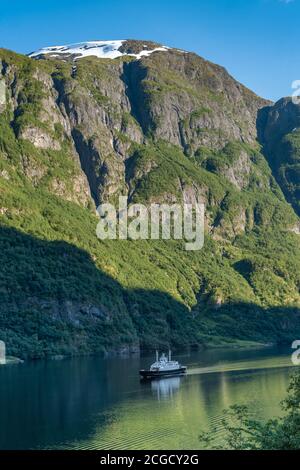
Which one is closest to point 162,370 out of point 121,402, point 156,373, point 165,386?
point 156,373

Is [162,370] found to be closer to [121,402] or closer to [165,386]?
[165,386]

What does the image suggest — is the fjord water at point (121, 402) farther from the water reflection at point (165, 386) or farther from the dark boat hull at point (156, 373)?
the dark boat hull at point (156, 373)

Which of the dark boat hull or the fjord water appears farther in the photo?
the dark boat hull

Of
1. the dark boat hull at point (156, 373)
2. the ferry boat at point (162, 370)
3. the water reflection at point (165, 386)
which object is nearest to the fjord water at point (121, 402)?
the water reflection at point (165, 386)


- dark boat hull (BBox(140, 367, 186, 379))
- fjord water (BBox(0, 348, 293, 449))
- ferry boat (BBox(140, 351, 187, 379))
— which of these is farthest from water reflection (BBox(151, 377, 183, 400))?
ferry boat (BBox(140, 351, 187, 379))

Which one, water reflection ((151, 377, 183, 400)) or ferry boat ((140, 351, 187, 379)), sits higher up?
ferry boat ((140, 351, 187, 379))

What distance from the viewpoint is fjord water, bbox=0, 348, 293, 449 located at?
70688mm

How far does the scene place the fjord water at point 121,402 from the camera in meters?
70.7

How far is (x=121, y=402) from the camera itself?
316 ft

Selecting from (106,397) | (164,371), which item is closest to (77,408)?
(106,397)

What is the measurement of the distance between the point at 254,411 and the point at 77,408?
22676 millimetres

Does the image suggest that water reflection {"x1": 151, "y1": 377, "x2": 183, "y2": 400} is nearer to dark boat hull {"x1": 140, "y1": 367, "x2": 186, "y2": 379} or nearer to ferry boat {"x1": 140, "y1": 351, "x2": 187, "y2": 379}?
dark boat hull {"x1": 140, "y1": 367, "x2": 186, "y2": 379}

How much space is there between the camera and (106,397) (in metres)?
101

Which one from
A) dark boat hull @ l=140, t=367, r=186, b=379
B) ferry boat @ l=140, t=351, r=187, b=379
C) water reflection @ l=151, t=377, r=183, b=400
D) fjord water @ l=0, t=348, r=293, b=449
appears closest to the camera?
fjord water @ l=0, t=348, r=293, b=449
